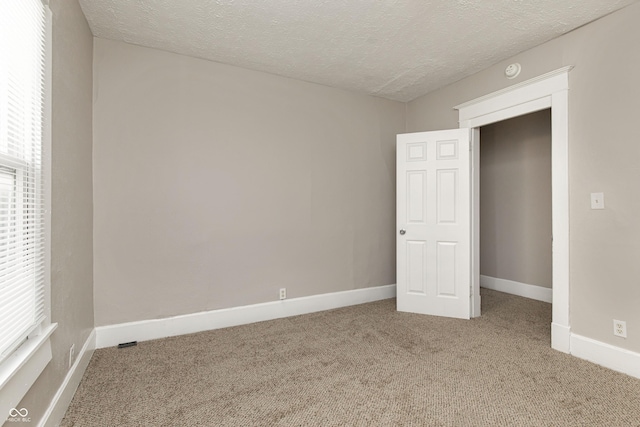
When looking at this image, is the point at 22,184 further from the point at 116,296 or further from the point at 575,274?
the point at 575,274

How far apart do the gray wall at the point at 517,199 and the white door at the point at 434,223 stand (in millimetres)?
1475

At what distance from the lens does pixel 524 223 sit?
14.2 feet

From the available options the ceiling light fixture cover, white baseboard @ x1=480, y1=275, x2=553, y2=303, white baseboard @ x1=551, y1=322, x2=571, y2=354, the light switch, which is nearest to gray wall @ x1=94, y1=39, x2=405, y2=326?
the ceiling light fixture cover

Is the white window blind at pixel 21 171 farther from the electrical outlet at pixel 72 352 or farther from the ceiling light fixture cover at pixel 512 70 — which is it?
the ceiling light fixture cover at pixel 512 70

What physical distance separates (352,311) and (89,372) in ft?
8.08

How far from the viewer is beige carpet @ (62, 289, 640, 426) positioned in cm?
177

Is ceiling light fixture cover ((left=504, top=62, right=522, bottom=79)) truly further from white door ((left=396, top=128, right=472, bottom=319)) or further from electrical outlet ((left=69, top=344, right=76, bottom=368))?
electrical outlet ((left=69, top=344, right=76, bottom=368))

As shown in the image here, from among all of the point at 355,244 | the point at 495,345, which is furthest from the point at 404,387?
the point at 355,244

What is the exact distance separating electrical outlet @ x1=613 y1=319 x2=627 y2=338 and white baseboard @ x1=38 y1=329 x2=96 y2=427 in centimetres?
364

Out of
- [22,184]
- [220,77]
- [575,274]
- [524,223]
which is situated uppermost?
[220,77]

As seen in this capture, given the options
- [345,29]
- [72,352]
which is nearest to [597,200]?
[345,29]

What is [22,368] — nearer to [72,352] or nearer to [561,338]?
[72,352]

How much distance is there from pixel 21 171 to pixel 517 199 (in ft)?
16.7

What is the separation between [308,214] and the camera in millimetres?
3664
